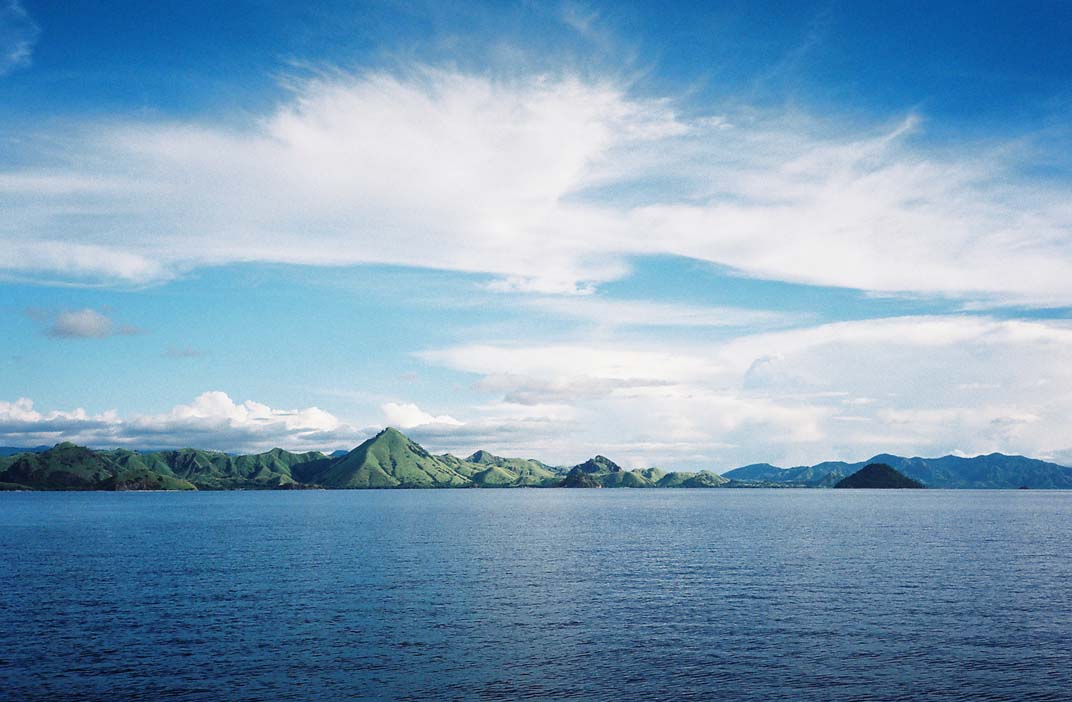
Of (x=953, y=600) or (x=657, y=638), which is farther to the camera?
(x=953, y=600)

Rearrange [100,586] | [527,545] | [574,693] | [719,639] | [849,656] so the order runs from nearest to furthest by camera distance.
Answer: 1. [574,693]
2. [849,656]
3. [719,639]
4. [100,586]
5. [527,545]

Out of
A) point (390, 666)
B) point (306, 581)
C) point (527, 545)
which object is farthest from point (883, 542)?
point (390, 666)

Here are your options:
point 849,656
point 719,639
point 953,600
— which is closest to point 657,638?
point 719,639

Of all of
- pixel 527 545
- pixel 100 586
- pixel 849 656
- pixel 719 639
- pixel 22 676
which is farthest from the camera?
pixel 527 545

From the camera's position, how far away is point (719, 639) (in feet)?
233

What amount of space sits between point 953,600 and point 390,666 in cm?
6903

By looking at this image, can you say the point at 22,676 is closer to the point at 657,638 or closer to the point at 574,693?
the point at 574,693

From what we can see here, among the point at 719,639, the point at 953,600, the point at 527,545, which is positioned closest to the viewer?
the point at 719,639

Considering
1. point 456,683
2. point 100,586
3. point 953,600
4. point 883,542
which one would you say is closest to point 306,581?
point 100,586

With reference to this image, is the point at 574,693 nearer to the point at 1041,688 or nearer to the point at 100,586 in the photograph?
the point at 1041,688

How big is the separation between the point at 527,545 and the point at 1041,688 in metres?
117

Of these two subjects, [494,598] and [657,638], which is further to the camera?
[494,598]

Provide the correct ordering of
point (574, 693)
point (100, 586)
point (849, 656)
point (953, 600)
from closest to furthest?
point (574, 693), point (849, 656), point (953, 600), point (100, 586)

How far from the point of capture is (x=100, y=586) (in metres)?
104
